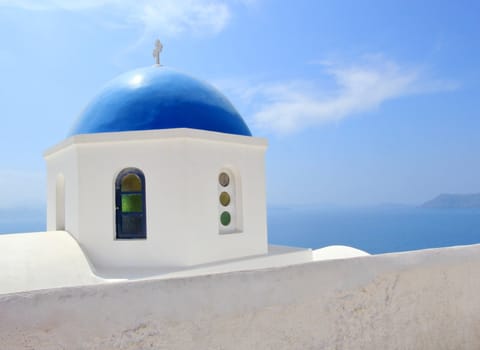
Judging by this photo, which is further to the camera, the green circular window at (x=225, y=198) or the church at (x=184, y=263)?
the green circular window at (x=225, y=198)

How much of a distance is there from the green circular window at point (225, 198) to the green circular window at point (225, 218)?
0.15 metres

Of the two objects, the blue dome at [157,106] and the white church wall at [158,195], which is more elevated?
the blue dome at [157,106]

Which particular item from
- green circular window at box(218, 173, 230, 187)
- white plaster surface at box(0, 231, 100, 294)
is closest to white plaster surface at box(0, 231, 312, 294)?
white plaster surface at box(0, 231, 100, 294)

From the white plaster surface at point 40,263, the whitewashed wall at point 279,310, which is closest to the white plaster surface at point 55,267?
the white plaster surface at point 40,263

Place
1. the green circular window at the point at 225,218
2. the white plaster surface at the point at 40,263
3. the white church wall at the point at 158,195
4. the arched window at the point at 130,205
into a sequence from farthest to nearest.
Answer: the green circular window at the point at 225,218, the arched window at the point at 130,205, the white church wall at the point at 158,195, the white plaster surface at the point at 40,263

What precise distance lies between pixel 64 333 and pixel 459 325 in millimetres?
2239

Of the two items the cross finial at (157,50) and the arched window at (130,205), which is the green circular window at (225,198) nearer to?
the arched window at (130,205)

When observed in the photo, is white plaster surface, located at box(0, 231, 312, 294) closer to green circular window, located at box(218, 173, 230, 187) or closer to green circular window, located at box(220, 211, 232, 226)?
green circular window, located at box(220, 211, 232, 226)

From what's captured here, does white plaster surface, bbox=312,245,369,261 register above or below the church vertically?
below

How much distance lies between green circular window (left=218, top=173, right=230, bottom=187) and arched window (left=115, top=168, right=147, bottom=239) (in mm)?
1289

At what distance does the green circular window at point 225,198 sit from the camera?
21.4 ft

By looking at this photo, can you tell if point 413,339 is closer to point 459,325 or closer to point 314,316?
point 459,325

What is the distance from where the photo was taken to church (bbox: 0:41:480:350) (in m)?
1.69

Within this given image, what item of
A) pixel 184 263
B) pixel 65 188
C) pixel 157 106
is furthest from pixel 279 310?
pixel 65 188
